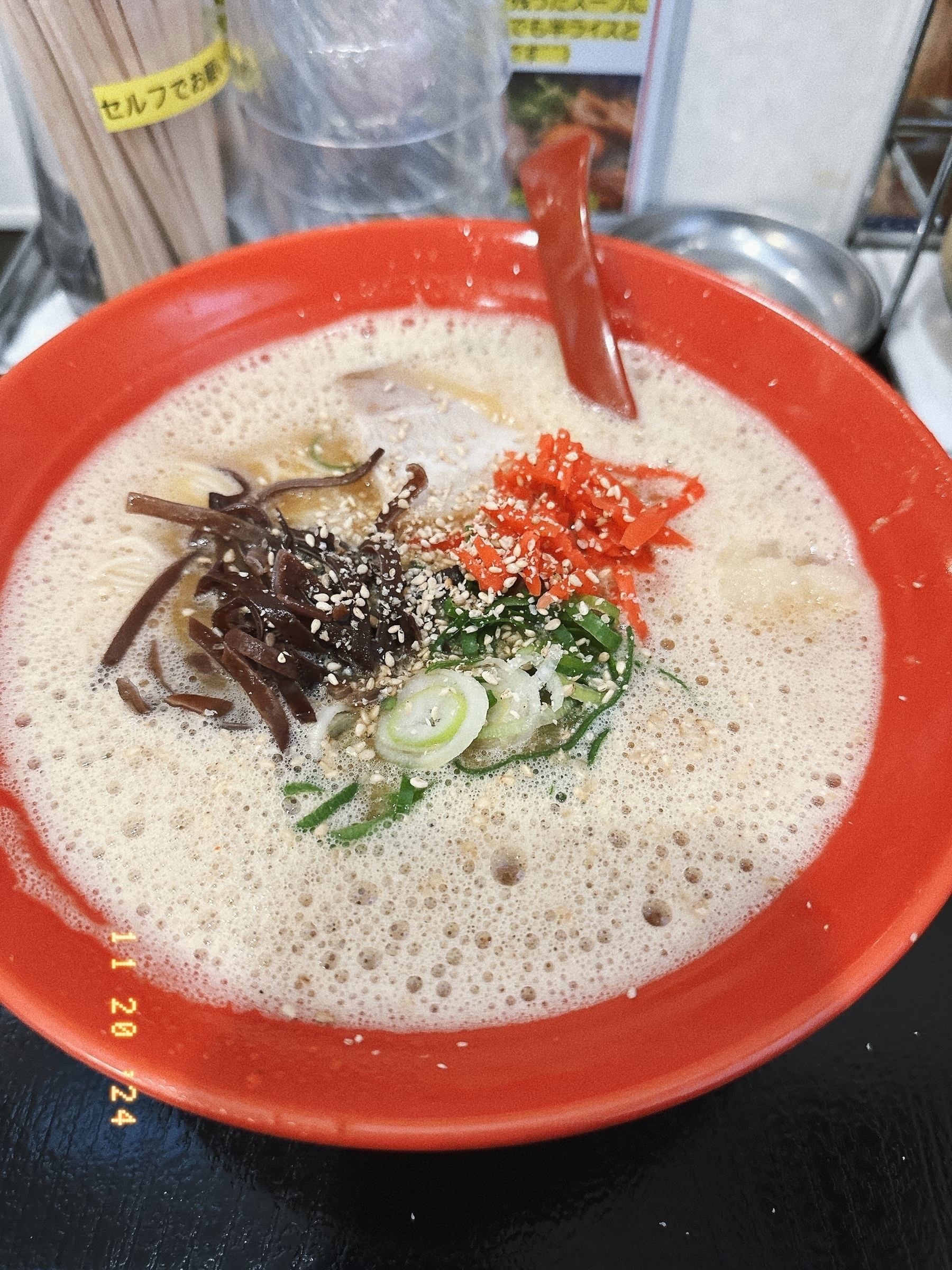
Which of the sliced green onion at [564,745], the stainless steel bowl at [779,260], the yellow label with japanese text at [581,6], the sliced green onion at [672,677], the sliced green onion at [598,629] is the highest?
the yellow label with japanese text at [581,6]

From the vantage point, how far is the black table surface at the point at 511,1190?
92 cm

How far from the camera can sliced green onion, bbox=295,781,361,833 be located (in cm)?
101

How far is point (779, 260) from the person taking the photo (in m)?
1.86

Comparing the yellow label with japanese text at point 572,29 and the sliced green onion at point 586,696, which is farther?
the yellow label with japanese text at point 572,29

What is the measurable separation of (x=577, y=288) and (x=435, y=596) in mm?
670

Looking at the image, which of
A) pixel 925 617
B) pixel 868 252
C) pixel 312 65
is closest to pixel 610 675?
pixel 925 617

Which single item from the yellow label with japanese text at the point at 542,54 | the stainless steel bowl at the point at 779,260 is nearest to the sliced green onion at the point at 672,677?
the stainless steel bowl at the point at 779,260

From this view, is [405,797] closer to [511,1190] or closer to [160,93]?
[511,1190]

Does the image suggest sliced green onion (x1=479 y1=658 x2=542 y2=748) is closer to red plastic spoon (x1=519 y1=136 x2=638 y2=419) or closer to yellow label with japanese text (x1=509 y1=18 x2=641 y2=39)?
red plastic spoon (x1=519 y1=136 x2=638 y2=419)

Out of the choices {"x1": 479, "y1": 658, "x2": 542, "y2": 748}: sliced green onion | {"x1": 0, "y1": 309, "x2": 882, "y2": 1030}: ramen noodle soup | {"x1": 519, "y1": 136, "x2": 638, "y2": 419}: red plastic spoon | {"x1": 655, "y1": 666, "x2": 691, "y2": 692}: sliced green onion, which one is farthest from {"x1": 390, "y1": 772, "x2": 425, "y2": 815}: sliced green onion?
{"x1": 519, "y1": 136, "x2": 638, "y2": 419}: red plastic spoon

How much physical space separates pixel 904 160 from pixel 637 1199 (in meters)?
1.96

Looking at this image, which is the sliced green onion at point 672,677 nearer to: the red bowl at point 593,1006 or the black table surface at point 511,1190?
the red bowl at point 593,1006

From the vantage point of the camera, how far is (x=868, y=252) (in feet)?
6.59
